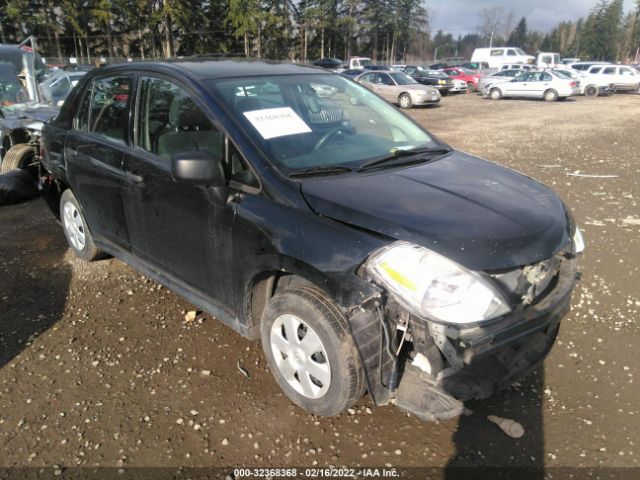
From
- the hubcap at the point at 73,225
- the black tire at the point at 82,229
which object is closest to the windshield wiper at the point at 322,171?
the black tire at the point at 82,229

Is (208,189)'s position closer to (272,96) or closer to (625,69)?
(272,96)

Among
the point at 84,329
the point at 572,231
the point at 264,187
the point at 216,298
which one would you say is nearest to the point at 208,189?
the point at 264,187

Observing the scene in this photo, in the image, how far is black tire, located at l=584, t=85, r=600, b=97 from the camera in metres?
26.6

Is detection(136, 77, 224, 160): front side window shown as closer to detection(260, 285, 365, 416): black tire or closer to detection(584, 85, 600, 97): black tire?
detection(260, 285, 365, 416): black tire

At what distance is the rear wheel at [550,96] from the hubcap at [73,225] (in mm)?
24272

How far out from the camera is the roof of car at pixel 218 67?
3.11 m

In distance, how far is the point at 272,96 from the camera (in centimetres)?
308

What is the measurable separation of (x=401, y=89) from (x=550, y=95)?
862 centimetres

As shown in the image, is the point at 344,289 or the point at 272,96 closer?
the point at 344,289

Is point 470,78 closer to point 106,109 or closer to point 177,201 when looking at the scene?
point 106,109

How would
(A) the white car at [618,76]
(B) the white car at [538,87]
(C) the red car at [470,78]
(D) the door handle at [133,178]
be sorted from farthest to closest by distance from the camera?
(C) the red car at [470,78], (A) the white car at [618,76], (B) the white car at [538,87], (D) the door handle at [133,178]

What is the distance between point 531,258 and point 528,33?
12436 cm

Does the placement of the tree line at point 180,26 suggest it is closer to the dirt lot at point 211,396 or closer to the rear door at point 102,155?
the rear door at point 102,155

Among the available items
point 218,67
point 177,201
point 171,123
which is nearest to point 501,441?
point 177,201
